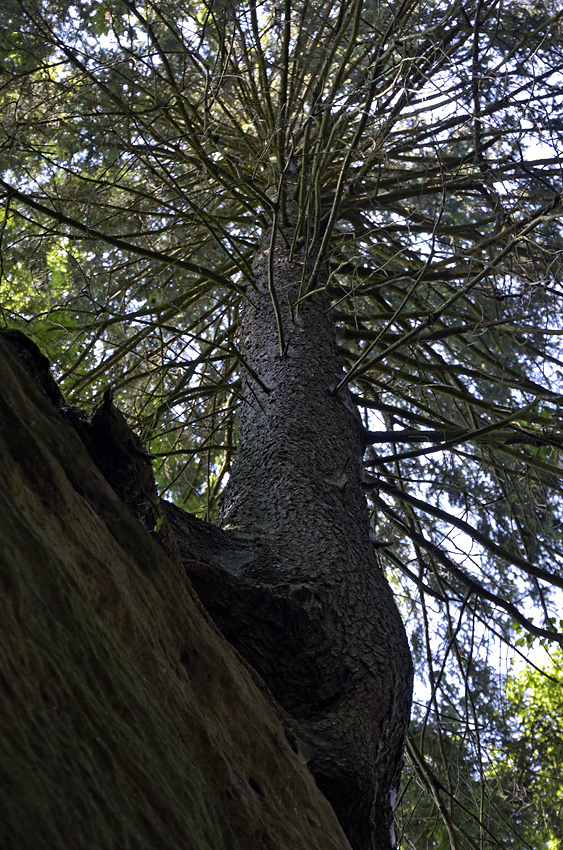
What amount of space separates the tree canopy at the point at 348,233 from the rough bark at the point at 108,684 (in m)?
1.07

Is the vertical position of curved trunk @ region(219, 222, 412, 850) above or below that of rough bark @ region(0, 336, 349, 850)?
above

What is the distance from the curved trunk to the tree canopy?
0.92ft

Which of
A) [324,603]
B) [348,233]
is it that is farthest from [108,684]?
[348,233]

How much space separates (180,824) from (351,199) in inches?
145

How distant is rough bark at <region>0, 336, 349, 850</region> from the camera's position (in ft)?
2.57

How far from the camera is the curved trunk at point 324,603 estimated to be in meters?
1.70

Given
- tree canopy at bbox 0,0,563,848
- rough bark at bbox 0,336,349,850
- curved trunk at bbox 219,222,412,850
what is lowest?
rough bark at bbox 0,336,349,850


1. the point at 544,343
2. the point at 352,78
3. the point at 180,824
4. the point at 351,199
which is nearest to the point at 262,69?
the point at 351,199

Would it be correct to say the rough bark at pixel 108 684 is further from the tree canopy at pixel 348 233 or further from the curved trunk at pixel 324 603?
the tree canopy at pixel 348 233

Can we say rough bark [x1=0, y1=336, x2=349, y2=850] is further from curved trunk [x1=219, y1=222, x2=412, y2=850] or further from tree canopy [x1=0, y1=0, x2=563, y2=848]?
tree canopy [x1=0, y1=0, x2=563, y2=848]

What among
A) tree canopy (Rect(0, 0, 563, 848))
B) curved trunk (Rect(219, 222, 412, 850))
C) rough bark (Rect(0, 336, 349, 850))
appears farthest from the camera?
tree canopy (Rect(0, 0, 563, 848))

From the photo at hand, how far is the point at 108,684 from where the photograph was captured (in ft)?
3.22

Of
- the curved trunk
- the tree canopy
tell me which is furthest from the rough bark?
the tree canopy

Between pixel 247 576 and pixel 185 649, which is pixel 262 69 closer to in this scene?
pixel 247 576
